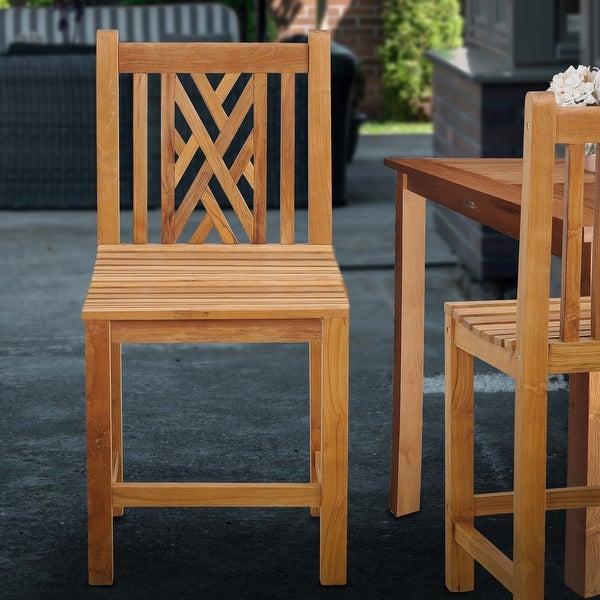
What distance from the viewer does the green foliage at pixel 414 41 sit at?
1184 cm

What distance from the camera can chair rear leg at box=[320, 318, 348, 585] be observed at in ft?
8.30

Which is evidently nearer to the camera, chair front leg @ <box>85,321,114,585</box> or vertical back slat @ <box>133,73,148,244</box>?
chair front leg @ <box>85,321,114,585</box>

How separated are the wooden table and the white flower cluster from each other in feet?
0.49

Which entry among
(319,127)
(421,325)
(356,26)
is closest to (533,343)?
(421,325)

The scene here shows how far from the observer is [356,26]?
40.1ft

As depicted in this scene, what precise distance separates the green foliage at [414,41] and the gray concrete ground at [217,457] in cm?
655

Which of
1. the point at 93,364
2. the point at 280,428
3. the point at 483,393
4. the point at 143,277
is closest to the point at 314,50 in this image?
the point at 143,277

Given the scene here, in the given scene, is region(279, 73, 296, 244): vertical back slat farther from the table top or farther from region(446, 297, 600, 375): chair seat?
region(446, 297, 600, 375): chair seat

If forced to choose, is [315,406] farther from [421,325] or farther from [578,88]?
[578,88]

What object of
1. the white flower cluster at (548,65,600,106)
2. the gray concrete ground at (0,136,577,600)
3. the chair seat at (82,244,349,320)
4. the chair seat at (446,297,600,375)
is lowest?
the gray concrete ground at (0,136,577,600)

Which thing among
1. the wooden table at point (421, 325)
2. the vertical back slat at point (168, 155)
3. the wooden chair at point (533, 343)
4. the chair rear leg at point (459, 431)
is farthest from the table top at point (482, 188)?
the vertical back slat at point (168, 155)

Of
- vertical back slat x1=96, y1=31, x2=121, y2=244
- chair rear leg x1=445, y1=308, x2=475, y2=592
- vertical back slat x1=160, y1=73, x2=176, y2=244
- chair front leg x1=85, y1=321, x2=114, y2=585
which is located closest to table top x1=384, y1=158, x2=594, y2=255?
chair rear leg x1=445, y1=308, x2=475, y2=592

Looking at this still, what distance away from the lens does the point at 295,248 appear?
2.98 meters

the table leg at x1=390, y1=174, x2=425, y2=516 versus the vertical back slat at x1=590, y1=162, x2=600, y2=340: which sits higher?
the vertical back slat at x1=590, y1=162, x2=600, y2=340
